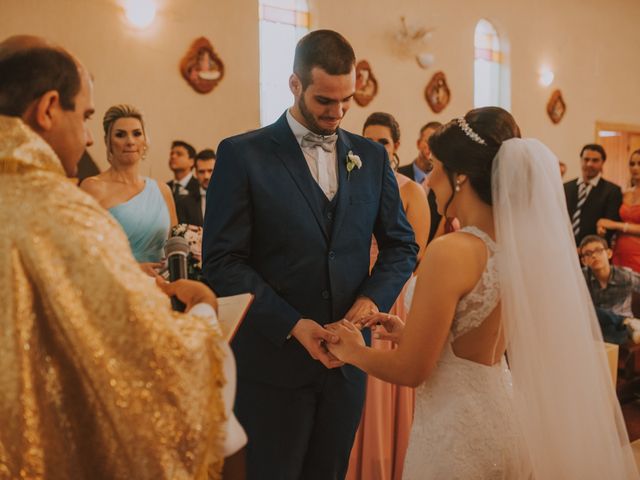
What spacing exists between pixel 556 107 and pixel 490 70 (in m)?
1.51

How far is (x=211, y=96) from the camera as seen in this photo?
7898 mm

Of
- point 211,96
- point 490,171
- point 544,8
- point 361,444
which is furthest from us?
point 544,8

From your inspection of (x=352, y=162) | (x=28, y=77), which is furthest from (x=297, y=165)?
(x=28, y=77)

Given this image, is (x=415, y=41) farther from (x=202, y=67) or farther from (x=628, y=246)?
(x=628, y=246)

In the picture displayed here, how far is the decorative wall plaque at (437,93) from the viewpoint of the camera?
32.2 ft

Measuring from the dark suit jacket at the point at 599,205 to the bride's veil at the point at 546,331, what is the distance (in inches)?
233

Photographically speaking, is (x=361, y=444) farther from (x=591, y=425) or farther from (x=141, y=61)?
(x=141, y=61)

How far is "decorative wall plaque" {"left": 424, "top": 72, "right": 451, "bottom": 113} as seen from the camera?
982 centimetres

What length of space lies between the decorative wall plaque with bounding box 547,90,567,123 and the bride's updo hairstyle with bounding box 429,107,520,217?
10418 mm

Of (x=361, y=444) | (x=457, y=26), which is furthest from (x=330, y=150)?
(x=457, y=26)

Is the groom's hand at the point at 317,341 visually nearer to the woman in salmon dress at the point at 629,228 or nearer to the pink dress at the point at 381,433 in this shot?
the pink dress at the point at 381,433

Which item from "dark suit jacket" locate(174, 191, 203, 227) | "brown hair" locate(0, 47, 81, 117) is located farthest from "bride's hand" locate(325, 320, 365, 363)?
"dark suit jacket" locate(174, 191, 203, 227)

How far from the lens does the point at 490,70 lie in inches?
435

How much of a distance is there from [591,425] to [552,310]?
0.34 metres
